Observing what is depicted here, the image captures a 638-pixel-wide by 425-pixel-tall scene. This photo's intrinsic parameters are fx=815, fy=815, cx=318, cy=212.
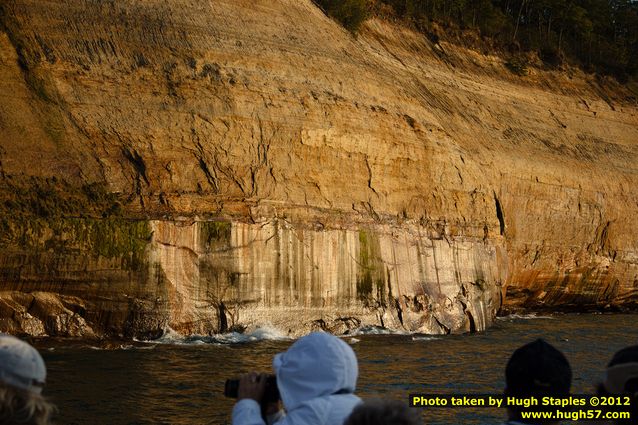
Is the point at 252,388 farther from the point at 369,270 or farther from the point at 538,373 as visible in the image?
the point at 369,270

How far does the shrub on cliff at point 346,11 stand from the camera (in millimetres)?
27922

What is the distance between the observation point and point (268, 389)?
3867 millimetres

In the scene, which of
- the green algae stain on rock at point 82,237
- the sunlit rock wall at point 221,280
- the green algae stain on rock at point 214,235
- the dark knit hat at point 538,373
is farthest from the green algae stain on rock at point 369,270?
the dark knit hat at point 538,373

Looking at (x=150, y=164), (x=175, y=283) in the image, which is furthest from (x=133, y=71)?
(x=175, y=283)

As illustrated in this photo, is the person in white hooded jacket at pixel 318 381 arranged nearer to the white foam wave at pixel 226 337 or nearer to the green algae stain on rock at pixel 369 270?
the white foam wave at pixel 226 337

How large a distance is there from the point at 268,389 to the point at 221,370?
9996 mm

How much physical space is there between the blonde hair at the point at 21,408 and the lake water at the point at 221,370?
6.89 meters

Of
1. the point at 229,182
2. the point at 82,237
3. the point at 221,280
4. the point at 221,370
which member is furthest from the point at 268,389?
the point at 229,182

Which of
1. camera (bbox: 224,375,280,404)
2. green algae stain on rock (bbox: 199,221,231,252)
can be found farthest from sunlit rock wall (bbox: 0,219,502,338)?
camera (bbox: 224,375,280,404)

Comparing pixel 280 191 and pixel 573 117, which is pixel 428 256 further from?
pixel 573 117

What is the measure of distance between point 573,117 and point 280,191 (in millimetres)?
17823

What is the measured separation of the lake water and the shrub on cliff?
1232 centimetres

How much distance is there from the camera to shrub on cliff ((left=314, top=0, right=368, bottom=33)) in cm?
2792

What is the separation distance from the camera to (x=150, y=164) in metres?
18.2
